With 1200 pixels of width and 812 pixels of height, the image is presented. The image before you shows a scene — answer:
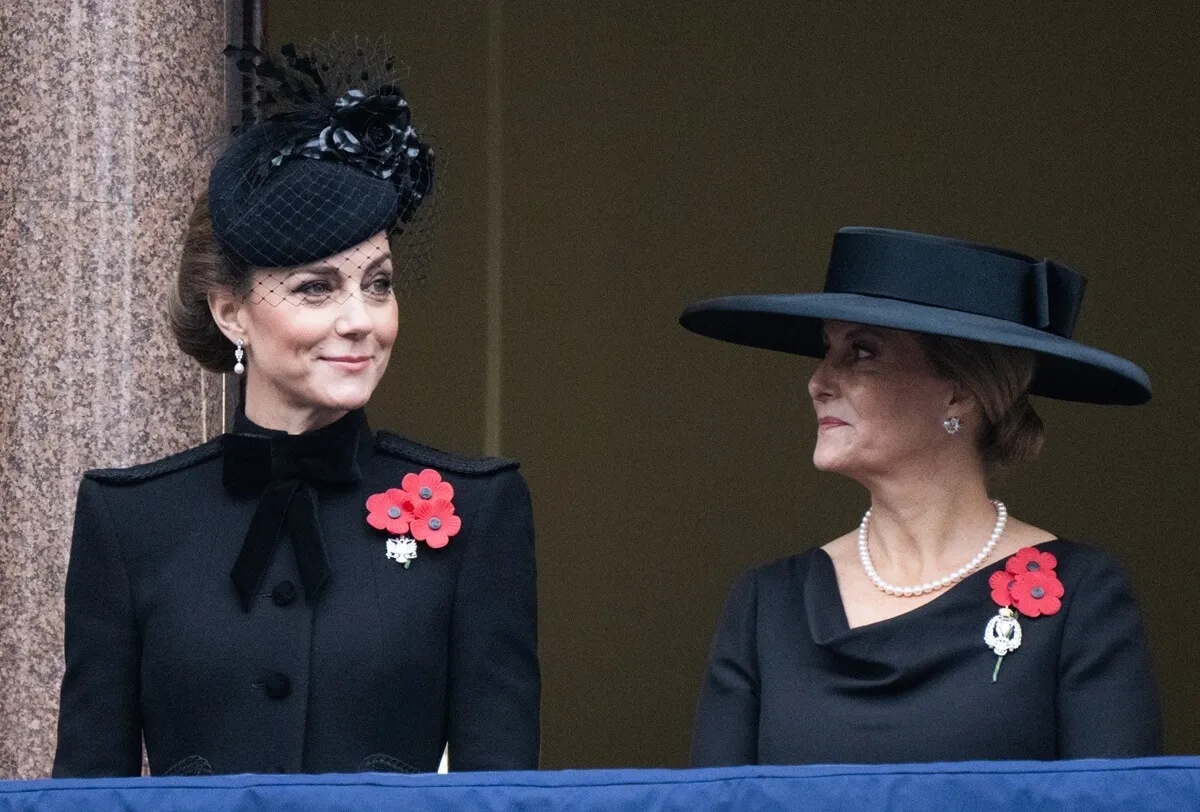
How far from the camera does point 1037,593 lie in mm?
3080

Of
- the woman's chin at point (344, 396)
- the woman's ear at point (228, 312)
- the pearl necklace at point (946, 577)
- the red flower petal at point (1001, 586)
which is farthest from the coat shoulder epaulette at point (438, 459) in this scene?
the red flower petal at point (1001, 586)

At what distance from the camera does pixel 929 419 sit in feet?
10.5

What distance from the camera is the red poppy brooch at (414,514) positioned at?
9.50 feet

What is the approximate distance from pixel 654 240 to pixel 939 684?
4.46 meters

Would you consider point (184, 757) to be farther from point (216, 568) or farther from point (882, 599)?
point (882, 599)

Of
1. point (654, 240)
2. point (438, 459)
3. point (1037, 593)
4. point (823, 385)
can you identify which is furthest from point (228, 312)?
point (654, 240)

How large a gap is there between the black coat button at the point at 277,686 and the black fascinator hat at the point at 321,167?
54 cm

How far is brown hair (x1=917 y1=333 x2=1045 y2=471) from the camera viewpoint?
3199 millimetres

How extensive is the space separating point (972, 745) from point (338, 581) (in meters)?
0.89

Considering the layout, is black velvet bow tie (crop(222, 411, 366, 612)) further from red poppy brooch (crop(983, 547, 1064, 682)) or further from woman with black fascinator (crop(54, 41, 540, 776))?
red poppy brooch (crop(983, 547, 1064, 682))

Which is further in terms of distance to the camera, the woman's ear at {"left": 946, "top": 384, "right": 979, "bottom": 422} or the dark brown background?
the dark brown background

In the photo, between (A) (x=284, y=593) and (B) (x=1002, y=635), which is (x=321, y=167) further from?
(B) (x=1002, y=635)

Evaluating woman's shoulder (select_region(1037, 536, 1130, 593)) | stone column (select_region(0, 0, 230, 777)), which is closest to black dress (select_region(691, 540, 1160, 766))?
woman's shoulder (select_region(1037, 536, 1130, 593))

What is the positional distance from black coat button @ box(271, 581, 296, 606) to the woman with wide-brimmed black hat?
0.66 metres
